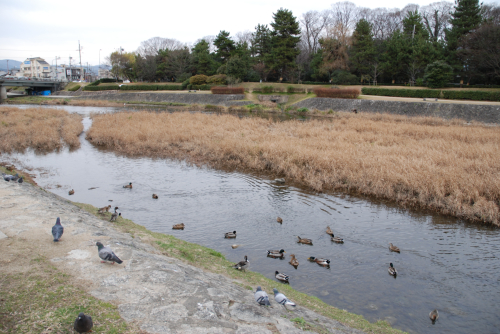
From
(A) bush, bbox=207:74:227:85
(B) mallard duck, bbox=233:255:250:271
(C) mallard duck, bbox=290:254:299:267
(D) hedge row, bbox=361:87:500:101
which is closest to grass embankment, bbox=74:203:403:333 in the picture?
(B) mallard duck, bbox=233:255:250:271

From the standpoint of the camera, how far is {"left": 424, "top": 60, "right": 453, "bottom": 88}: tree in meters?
45.2

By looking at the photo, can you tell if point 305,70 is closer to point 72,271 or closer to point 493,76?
point 493,76

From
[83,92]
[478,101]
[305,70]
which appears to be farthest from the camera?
[83,92]

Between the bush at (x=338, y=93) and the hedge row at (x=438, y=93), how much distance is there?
355cm

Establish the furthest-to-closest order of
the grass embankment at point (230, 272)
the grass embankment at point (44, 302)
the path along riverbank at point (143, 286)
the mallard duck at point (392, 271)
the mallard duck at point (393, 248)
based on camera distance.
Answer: the mallard duck at point (393, 248) → the mallard duck at point (392, 271) → the grass embankment at point (230, 272) → the path along riverbank at point (143, 286) → the grass embankment at point (44, 302)

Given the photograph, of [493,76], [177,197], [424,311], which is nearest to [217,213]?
[177,197]

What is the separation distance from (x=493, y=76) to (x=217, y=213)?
48539mm

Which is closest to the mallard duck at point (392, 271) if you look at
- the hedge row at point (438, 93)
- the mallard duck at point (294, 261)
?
the mallard duck at point (294, 261)

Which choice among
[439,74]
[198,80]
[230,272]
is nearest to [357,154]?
[230,272]

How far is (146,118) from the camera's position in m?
32.2

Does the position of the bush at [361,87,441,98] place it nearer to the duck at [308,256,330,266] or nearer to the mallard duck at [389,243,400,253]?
the mallard duck at [389,243,400,253]

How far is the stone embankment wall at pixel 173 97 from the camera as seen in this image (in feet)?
173

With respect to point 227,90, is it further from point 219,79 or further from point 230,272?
point 230,272

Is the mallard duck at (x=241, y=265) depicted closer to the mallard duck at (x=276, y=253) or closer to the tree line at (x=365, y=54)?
the mallard duck at (x=276, y=253)
